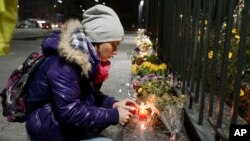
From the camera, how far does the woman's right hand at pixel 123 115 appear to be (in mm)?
2864

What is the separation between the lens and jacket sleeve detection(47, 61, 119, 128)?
8.69 feet

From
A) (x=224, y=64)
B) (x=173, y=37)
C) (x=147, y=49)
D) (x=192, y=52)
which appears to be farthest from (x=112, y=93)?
(x=224, y=64)

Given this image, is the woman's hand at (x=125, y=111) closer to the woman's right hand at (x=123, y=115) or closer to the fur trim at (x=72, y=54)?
the woman's right hand at (x=123, y=115)

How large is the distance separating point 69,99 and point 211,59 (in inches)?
101

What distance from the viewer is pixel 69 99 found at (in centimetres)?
265

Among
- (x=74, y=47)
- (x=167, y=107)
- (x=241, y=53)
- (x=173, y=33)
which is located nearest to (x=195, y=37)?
(x=167, y=107)

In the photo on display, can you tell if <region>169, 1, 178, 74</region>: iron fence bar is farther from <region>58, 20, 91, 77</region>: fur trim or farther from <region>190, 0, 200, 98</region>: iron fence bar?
<region>58, 20, 91, 77</region>: fur trim

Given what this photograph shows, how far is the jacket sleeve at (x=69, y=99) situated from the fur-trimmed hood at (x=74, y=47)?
0.07 meters

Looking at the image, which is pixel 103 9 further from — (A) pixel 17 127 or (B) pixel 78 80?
(A) pixel 17 127

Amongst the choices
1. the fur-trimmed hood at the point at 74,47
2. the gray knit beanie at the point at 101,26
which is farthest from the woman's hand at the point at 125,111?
the gray knit beanie at the point at 101,26

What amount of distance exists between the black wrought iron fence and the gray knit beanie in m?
0.83

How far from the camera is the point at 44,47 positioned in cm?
281

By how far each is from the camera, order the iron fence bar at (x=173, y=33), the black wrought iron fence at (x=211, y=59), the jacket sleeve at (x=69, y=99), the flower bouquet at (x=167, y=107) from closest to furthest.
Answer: the jacket sleeve at (x=69, y=99), the black wrought iron fence at (x=211, y=59), the flower bouquet at (x=167, y=107), the iron fence bar at (x=173, y=33)

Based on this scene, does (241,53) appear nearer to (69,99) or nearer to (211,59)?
(69,99)
